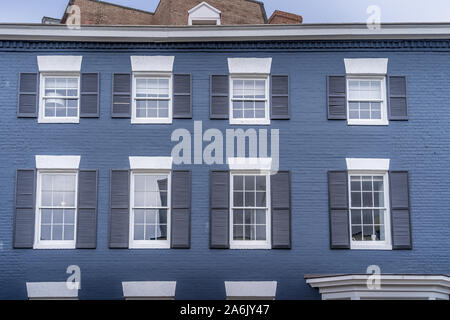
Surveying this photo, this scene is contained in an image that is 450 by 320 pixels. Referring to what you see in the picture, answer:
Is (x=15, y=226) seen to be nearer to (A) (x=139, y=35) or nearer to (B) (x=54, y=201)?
(B) (x=54, y=201)

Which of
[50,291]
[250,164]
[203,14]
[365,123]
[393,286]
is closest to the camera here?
[393,286]

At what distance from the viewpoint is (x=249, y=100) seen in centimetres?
1811

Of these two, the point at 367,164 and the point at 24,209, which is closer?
the point at 24,209

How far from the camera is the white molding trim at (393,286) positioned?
16.0 meters

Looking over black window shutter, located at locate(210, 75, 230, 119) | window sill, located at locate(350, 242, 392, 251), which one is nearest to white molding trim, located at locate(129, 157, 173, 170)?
black window shutter, located at locate(210, 75, 230, 119)

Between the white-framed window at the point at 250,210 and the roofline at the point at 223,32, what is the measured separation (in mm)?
3579

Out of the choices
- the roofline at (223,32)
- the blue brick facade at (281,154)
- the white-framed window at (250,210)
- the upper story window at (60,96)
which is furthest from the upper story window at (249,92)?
the upper story window at (60,96)

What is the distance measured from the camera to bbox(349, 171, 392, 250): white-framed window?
1742 centimetres

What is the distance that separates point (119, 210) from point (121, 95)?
2.90 metres

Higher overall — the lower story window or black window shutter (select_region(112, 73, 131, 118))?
black window shutter (select_region(112, 73, 131, 118))

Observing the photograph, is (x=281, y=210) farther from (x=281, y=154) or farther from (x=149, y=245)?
(x=149, y=245)

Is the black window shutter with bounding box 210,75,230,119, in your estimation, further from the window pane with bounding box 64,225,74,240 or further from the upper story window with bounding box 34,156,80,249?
the window pane with bounding box 64,225,74,240

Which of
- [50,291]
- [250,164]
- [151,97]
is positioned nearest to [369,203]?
[250,164]

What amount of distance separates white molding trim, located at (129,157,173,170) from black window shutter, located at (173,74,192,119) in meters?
1.13
